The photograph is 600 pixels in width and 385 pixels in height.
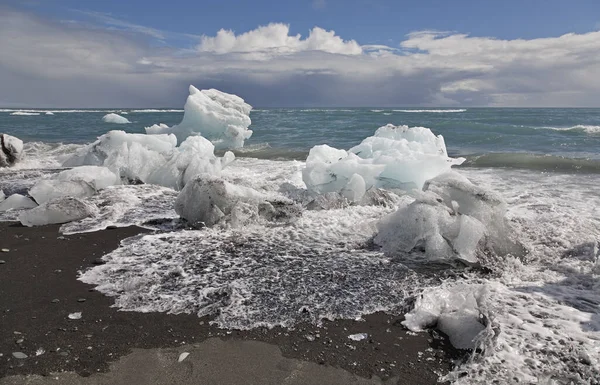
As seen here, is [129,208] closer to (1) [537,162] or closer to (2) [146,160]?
(2) [146,160]

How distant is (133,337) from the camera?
317cm

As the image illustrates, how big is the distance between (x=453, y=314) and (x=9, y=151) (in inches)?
445

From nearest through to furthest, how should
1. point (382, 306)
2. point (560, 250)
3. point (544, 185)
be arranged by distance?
point (382, 306) → point (560, 250) → point (544, 185)

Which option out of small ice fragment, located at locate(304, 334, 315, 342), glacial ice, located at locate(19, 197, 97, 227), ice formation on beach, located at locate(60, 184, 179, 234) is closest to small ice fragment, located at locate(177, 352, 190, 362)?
small ice fragment, located at locate(304, 334, 315, 342)

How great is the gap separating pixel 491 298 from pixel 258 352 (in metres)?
2.03

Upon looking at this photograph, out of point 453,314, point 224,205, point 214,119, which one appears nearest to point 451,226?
point 453,314

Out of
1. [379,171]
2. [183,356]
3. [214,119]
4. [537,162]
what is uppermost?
[214,119]

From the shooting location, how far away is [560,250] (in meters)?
4.88

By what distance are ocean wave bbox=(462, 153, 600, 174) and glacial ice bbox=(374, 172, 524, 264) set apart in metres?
6.94

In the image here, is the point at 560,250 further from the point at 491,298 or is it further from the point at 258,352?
the point at 258,352

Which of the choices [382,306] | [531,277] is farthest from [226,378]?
[531,277]

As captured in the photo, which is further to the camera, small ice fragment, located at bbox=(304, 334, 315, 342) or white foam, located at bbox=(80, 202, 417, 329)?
white foam, located at bbox=(80, 202, 417, 329)

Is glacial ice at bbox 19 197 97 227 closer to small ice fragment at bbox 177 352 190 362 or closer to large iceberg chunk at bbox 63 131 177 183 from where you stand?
large iceberg chunk at bbox 63 131 177 183

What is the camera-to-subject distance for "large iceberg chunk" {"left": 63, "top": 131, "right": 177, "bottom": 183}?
8695 millimetres
